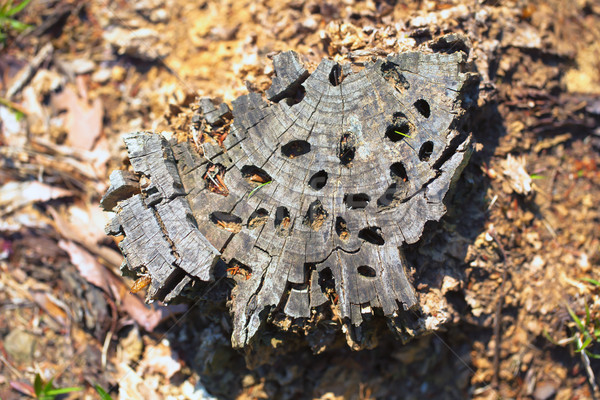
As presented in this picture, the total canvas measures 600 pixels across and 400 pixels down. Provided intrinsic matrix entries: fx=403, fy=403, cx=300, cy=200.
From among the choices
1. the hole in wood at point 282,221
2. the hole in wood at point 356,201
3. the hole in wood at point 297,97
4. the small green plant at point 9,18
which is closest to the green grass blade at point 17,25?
the small green plant at point 9,18

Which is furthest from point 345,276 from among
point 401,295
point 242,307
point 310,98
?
point 310,98

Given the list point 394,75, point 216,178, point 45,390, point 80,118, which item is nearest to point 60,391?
point 45,390

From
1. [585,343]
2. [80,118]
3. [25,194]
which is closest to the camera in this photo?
[585,343]

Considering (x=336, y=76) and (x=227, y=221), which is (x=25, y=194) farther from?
(x=336, y=76)

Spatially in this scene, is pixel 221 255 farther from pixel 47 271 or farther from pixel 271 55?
pixel 47 271

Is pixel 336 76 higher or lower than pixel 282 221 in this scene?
higher

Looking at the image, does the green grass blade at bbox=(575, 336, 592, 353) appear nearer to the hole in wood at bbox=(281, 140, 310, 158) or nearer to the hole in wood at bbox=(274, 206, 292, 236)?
the hole in wood at bbox=(274, 206, 292, 236)

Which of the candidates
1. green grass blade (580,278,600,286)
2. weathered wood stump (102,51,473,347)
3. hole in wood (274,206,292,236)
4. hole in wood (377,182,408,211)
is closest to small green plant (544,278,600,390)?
green grass blade (580,278,600,286)
